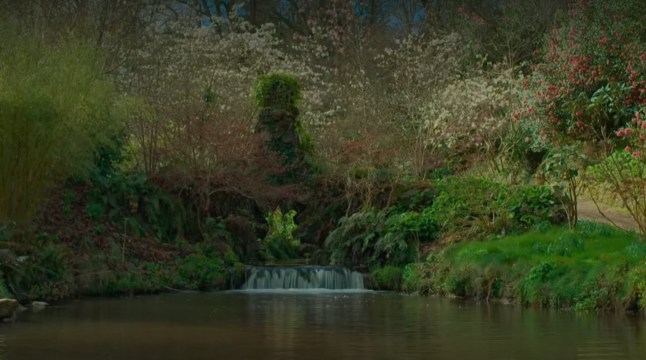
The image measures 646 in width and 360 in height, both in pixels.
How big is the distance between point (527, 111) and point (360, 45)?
9418 mm

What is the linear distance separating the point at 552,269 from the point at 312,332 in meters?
5.11

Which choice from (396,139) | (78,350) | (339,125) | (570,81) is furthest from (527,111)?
(78,350)

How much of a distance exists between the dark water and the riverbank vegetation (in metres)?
1.37

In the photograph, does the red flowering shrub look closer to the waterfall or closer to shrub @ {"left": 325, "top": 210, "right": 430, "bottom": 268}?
shrub @ {"left": 325, "top": 210, "right": 430, "bottom": 268}

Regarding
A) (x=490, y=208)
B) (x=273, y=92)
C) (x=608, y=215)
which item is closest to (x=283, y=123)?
(x=273, y=92)

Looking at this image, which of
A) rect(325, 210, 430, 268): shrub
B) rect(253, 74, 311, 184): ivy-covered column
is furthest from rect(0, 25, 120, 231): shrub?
rect(253, 74, 311, 184): ivy-covered column

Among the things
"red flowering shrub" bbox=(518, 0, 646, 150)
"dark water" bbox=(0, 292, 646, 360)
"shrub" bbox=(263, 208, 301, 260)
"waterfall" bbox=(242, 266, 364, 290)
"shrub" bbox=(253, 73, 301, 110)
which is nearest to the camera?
"dark water" bbox=(0, 292, 646, 360)

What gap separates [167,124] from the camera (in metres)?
25.0

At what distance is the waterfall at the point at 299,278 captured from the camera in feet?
72.3

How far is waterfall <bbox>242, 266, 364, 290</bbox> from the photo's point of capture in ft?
72.3

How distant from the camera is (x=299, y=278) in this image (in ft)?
72.4

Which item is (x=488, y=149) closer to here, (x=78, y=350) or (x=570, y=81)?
(x=570, y=81)

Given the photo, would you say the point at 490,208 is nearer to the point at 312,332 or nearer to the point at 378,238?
the point at 378,238

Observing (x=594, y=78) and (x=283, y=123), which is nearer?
(x=594, y=78)
